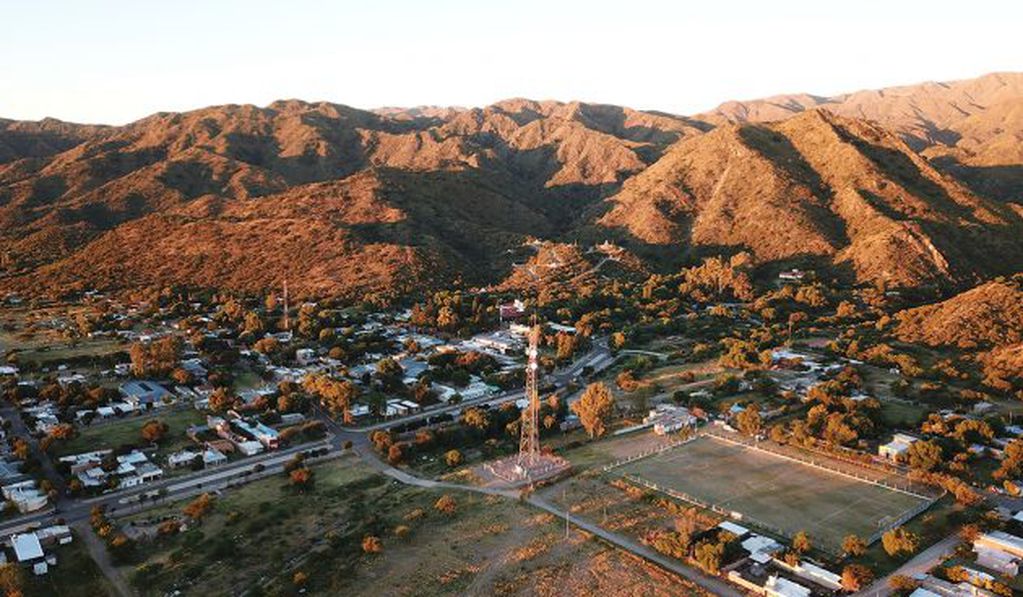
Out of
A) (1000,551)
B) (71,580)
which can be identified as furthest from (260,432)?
(1000,551)

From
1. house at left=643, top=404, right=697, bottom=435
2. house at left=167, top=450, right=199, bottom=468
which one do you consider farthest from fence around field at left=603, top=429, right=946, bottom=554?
house at left=167, top=450, right=199, bottom=468

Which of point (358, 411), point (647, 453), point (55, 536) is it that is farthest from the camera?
point (358, 411)

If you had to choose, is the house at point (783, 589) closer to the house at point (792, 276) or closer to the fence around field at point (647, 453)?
the fence around field at point (647, 453)

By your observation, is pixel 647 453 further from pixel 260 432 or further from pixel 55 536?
pixel 55 536

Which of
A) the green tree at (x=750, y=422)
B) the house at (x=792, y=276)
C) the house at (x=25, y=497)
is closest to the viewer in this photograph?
the house at (x=25, y=497)

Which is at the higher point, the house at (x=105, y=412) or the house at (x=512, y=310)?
the house at (x=512, y=310)

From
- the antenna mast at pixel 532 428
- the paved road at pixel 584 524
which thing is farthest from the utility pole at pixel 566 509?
the antenna mast at pixel 532 428

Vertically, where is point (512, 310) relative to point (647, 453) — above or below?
above
